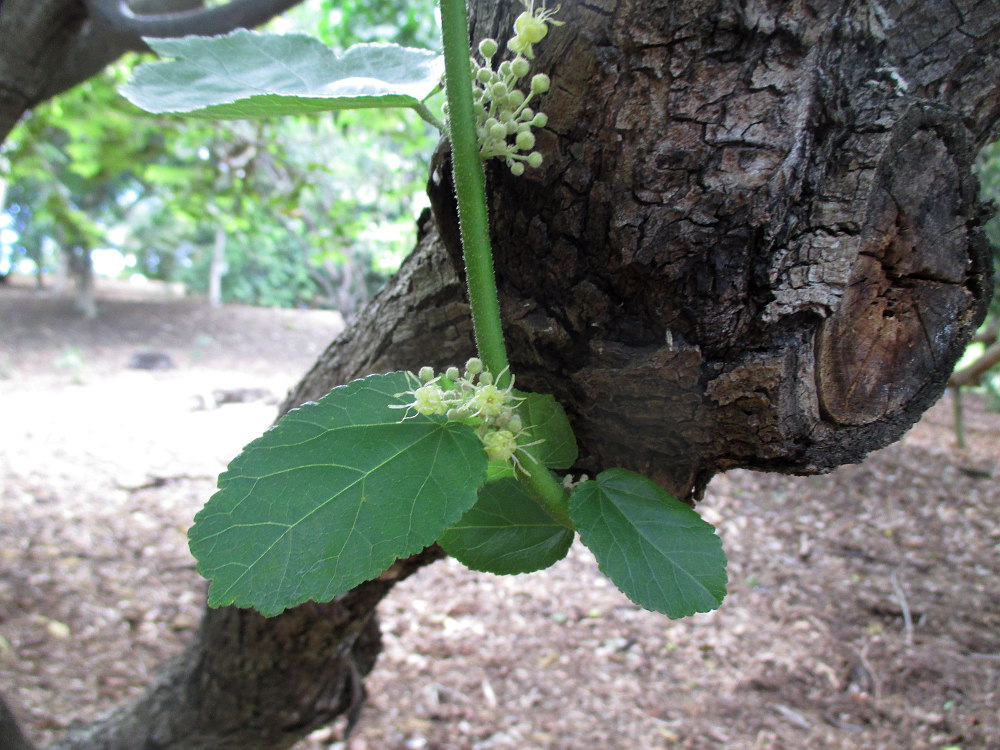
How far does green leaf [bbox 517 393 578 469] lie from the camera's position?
731 mm

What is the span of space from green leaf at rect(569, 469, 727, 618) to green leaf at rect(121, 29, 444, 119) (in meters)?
0.41

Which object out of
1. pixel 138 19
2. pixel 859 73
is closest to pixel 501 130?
pixel 859 73

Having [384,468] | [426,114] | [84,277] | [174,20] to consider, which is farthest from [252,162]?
[84,277]

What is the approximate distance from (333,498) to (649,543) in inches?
11.7

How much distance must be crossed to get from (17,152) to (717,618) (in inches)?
159

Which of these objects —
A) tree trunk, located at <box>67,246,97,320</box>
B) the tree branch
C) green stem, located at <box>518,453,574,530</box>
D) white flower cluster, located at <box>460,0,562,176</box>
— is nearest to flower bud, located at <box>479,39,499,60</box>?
white flower cluster, located at <box>460,0,562,176</box>

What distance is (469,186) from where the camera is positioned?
0.62 m

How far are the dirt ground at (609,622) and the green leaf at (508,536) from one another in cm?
182

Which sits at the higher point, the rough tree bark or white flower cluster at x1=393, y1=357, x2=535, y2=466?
the rough tree bark

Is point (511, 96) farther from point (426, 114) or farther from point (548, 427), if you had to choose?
point (548, 427)

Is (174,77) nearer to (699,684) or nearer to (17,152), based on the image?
(699,684)

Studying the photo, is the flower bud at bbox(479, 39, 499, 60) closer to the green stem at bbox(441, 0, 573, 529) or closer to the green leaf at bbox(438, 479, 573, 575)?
the green stem at bbox(441, 0, 573, 529)

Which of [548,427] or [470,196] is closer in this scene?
[470,196]

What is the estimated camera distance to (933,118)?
648 millimetres
